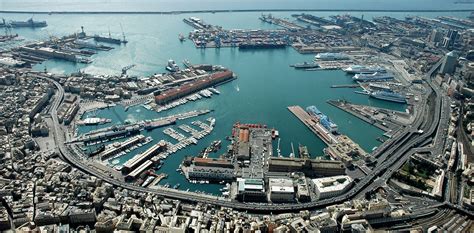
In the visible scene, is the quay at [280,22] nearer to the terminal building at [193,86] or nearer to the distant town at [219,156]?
the distant town at [219,156]

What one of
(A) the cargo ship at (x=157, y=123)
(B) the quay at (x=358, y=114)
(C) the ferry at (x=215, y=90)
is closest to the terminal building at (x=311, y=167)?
(B) the quay at (x=358, y=114)

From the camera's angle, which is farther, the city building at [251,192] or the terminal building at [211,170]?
the terminal building at [211,170]

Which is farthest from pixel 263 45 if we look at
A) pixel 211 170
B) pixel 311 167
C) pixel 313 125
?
pixel 211 170

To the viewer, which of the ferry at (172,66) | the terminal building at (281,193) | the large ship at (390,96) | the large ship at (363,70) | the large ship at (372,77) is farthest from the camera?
the large ship at (363,70)

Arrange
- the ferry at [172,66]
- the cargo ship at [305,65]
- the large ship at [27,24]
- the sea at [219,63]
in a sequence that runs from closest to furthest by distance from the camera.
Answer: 1. the sea at [219,63]
2. the ferry at [172,66]
3. the cargo ship at [305,65]
4. the large ship at [27,24]

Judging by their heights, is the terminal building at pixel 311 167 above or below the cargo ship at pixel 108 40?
below

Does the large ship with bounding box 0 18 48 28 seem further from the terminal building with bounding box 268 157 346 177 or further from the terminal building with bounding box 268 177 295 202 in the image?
the terminal building with bounding box 268 177 295 202

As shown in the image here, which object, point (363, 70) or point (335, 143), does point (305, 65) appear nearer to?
point (363, 70)
